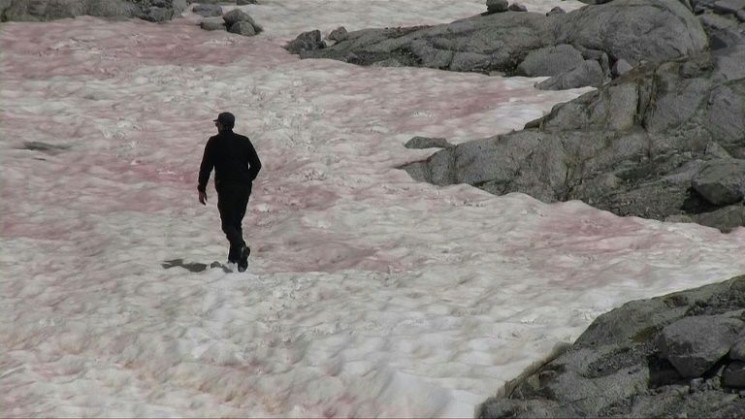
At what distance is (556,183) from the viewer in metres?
22.4

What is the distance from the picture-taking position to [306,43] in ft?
114

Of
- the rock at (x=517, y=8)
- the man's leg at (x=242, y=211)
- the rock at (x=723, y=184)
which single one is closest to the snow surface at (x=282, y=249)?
the man's leg at (x=242, y=211)

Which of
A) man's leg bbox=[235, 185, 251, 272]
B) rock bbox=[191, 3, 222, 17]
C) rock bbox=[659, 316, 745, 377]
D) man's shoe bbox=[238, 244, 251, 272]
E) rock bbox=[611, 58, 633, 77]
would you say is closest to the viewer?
rock bbox=[659, 316, 745, 377]

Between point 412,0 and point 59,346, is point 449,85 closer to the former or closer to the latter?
point 412,0

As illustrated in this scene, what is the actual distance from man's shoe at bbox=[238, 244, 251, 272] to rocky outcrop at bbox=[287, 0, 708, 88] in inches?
530

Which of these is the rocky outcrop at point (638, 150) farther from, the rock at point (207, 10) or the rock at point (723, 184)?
the rock at point (207, 10)

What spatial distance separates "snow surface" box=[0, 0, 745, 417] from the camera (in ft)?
45.7

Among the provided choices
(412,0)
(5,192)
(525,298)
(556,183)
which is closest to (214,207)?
(5,192)

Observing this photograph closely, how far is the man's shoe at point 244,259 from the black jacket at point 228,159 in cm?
101

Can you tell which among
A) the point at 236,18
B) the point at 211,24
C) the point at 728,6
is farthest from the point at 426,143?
the point at 728,6

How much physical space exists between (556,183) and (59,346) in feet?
35.1

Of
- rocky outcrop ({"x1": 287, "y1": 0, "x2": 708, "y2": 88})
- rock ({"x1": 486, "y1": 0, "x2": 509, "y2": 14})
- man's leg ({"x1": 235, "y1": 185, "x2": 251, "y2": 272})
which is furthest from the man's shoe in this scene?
rock ({"x1": 486, "y1": 0, "x2": 509, "y2": 14})

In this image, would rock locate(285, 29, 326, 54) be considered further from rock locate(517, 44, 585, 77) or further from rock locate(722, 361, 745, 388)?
rock locate(722, 361, 745, 388)

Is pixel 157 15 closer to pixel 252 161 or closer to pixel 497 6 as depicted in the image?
pixel 497 6
